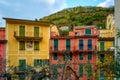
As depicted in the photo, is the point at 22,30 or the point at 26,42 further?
the point at 22,30

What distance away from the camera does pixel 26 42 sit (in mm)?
37125

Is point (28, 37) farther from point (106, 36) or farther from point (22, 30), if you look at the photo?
point (106, 36)

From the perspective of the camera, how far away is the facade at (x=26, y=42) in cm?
3641

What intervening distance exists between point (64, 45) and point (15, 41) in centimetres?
540

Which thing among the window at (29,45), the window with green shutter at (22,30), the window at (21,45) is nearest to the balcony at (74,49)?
the window at (29,45)

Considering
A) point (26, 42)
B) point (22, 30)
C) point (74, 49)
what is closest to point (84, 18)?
point (74, 49)

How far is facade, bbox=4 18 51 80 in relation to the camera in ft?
119

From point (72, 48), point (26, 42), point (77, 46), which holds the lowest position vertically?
point (72, 48)

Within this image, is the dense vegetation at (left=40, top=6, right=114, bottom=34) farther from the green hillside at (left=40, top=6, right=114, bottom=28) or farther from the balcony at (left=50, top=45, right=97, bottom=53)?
the balcony at (left=50, top=45, right=97, bottom=53)

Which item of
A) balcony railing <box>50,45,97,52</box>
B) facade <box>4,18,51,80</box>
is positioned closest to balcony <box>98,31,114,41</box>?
balcony railing <box>50,45,97,52</box>

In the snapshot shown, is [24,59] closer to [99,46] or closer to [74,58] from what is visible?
[74,58]

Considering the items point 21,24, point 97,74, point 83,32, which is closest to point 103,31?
point 83,32

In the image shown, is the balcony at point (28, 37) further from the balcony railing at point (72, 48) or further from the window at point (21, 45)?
the balcony railing at point (72, 48)

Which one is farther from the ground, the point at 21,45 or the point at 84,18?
the point at 84,18
